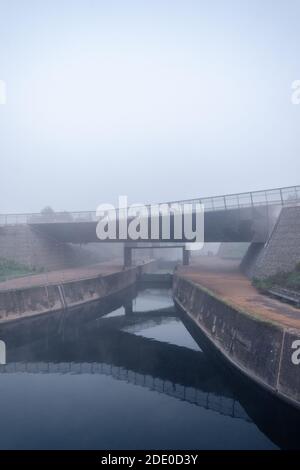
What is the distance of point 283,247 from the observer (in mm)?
29578

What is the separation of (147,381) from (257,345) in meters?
6.89

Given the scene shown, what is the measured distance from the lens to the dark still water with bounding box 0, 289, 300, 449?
13.3 m

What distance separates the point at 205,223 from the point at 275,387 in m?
29.3

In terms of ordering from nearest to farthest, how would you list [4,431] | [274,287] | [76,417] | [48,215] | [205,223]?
[4,431]
[76,417]
[274,287]
[205,223]
[48,215]

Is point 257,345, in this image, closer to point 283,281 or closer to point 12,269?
point 283,281

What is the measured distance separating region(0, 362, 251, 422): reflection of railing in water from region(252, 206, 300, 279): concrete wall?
14.3 m

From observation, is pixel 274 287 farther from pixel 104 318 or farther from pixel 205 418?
pixel 104 318

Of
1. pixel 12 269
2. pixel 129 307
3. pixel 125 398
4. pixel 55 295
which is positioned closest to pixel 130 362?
pixel 125 398

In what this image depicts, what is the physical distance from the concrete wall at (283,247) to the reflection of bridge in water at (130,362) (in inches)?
441

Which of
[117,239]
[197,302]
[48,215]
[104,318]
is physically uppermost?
[48,215]

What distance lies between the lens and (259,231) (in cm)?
3756

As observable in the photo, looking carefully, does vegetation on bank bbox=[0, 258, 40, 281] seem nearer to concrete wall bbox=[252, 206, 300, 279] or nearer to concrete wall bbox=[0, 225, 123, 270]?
concrete wall bbox=[0, 225, 123, 270]

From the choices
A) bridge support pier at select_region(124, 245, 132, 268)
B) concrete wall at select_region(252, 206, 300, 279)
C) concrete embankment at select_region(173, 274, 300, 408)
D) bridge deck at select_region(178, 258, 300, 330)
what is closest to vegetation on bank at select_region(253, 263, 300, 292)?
bridge deck at select_region(178, 258, 300, 330)
